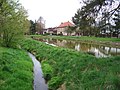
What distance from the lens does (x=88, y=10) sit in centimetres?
1967

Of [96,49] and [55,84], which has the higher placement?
[55,84]

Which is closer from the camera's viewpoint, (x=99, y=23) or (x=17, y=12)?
(x=99, y=23)

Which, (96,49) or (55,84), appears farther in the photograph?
(96,49)

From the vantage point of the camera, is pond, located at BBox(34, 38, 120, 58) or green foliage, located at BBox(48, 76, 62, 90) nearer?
green foliage, located at BBox(48, 76, 62, 90)

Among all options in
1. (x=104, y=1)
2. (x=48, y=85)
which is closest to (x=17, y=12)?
(x=104, y=1)

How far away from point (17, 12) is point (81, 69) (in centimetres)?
2263

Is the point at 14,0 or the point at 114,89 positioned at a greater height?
the point at 14,0

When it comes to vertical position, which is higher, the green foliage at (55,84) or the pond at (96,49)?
the green foliage at (55,84)

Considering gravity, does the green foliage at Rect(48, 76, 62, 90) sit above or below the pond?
above

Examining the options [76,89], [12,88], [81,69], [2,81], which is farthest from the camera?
[81,69]

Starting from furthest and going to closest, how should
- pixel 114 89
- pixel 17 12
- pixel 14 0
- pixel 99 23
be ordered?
pixel 17 12
pixel 14 0
pixel 99 23
pixel 114 89

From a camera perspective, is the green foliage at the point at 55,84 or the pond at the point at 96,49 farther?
the pond at the point at 96,49

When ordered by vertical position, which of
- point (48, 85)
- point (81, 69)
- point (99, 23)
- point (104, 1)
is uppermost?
point (104, 1)

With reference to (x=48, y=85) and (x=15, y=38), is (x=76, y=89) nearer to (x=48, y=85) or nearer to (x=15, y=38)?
(x=48, y=85)
